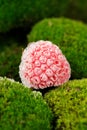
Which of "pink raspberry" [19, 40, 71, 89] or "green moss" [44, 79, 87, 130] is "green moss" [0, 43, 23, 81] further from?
"green moss" [44, 79, 87, 130]

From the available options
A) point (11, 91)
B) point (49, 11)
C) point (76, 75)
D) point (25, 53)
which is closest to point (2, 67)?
point (25, 53)

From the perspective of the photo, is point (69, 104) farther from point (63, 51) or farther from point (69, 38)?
point (69, 38)

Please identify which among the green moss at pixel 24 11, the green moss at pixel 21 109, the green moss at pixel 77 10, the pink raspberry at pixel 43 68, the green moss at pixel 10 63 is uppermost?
the green moss at pixel 77 10

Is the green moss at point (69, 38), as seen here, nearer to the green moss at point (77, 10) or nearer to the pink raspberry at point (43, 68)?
the pink raspberry at point (43, 68)

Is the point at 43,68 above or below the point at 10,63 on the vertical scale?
below

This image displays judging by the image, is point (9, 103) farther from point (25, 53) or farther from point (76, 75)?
point (76, 75)

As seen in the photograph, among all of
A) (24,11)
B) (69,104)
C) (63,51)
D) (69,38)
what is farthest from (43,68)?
(24,11)

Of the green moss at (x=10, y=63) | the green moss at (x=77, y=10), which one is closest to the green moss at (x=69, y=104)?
the green moss at (x=10, y=63)
